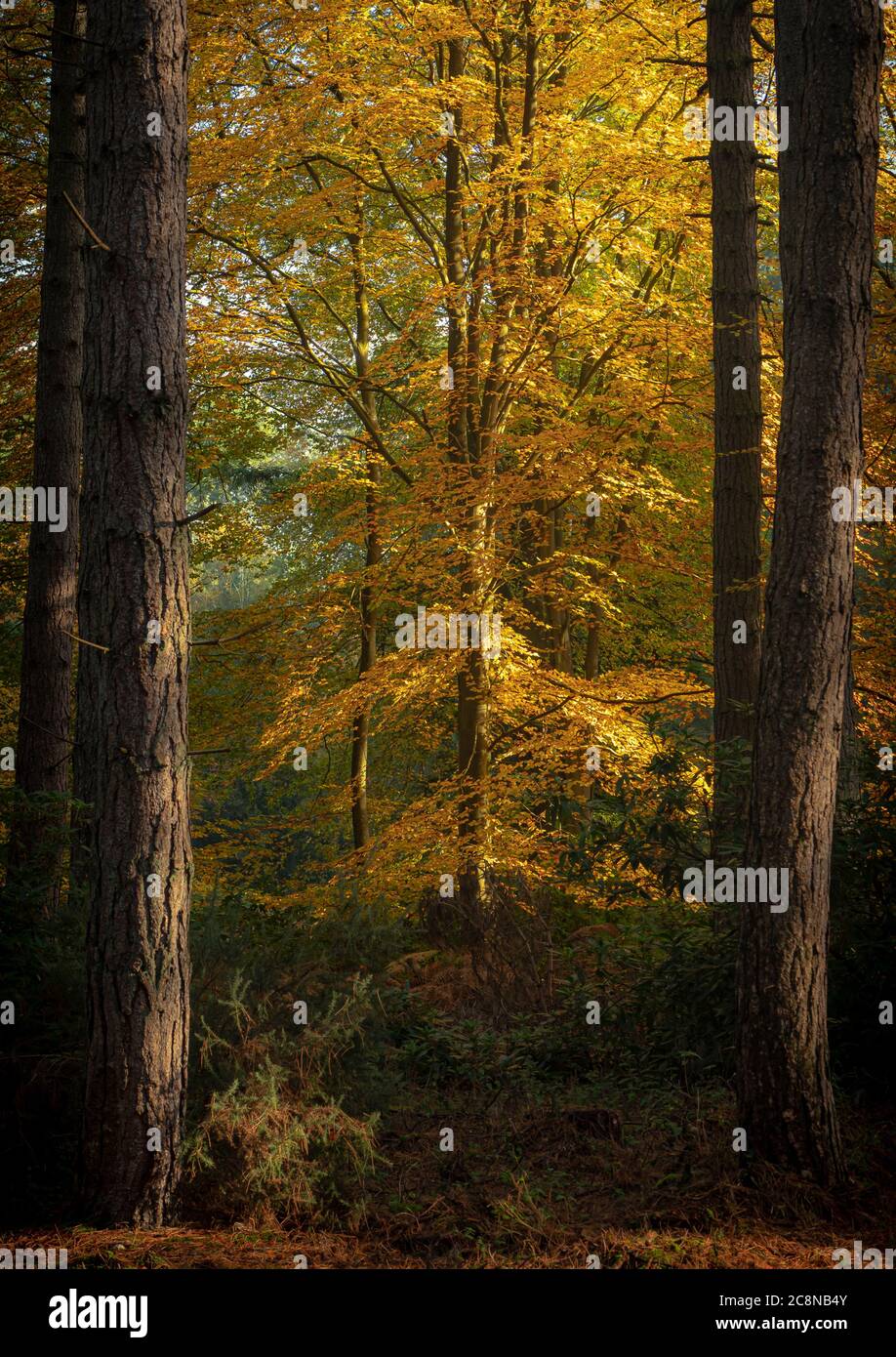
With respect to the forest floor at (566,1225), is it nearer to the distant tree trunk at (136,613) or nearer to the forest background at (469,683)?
the forest background at (469,683)

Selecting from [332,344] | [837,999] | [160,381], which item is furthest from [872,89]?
[332,344]

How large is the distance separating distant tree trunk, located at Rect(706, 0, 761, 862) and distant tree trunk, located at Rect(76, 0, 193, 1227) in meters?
4.53

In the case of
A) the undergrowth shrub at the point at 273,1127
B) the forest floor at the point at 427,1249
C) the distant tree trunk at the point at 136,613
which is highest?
the distant tree trunk at the point at 136,613

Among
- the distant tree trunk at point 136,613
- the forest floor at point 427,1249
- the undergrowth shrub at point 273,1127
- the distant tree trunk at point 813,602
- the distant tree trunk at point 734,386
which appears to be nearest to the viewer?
the forest floor at point 427,1249

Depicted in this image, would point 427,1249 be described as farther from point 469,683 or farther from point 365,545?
point 365,545

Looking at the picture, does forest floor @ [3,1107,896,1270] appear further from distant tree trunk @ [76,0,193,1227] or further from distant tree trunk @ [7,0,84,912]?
distant tree trunk @ [7,0,84,912]

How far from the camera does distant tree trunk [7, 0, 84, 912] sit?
817 cm

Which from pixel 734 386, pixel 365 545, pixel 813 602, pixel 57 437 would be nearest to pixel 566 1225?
pixel 813 602

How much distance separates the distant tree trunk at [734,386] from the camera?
26.6 feet

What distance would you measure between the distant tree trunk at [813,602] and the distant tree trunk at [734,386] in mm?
2941

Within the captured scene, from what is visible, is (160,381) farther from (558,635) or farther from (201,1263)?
(558,635)

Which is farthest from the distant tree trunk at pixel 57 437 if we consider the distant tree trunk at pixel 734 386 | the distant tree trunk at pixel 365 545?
the distant tree trunk at pixel 734 386

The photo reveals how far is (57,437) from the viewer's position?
845cm

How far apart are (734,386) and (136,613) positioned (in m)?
5.30
